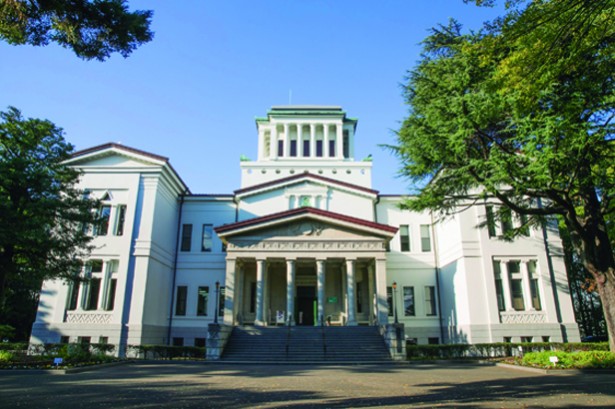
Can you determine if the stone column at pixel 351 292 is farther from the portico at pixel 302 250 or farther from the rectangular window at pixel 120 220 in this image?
the rectangular window at pixel 120 220

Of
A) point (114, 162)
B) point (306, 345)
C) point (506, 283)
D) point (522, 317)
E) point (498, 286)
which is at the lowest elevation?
point (306, 345)

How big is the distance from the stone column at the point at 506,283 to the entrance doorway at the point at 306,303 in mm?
12769

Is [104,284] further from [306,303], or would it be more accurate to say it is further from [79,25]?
[79,25]

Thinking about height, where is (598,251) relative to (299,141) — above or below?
below

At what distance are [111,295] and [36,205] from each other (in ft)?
32.1

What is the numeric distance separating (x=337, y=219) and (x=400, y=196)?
8.05 meters

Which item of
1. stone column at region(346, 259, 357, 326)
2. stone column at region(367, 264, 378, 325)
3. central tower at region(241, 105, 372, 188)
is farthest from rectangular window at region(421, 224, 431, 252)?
central tower at region(241, 105, 372, 188)

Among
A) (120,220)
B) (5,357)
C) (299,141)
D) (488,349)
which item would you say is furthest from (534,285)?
(5,357)

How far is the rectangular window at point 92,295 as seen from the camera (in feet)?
82.7

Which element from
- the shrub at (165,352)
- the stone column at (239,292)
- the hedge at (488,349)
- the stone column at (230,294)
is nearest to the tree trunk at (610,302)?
the hedge at (488,349)

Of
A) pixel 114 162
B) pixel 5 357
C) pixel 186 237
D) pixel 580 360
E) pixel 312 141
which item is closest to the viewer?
pixel 580 360

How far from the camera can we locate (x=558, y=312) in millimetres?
25359

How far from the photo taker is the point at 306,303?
100 feet

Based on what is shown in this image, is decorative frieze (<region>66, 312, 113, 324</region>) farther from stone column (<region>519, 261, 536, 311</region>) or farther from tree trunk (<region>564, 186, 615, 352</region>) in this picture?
stone column (<region>519, 261, 536, 311</region>)
